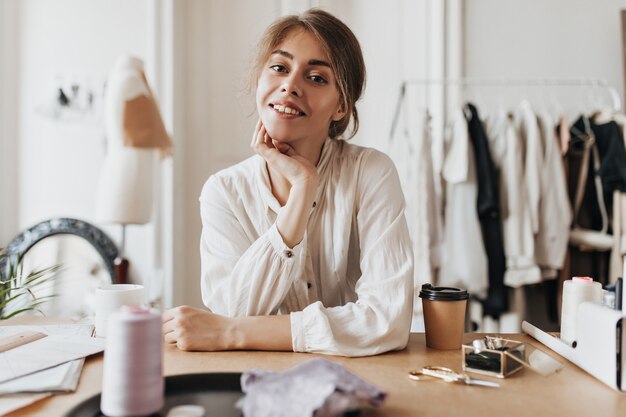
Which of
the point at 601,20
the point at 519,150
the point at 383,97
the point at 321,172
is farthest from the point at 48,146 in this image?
the point at 601,20

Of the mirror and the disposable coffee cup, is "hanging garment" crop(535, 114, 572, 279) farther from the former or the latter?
the mirror

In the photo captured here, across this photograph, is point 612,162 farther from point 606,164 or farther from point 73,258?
point 73,258

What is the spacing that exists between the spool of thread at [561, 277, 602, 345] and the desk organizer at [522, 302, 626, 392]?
0.03 m

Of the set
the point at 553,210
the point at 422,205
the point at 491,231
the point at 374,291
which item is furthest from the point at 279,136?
the point at 553,210

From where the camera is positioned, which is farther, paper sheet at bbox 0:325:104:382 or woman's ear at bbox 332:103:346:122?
woman's ear at bbox 332:103:346:122

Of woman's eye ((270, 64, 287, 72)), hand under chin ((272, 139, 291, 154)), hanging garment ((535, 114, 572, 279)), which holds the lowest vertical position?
hanging garment ((535, 114, 572, 279))

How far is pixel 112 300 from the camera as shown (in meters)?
1.08

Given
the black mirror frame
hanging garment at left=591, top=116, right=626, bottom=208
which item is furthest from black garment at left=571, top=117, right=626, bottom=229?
the black mirror frame

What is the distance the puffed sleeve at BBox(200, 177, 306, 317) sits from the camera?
1160 millimetres

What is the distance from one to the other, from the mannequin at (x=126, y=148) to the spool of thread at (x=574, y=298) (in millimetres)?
1789

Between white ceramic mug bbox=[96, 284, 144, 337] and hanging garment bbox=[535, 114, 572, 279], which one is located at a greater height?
hanging garment bbox=[535, 114, 572, 279]

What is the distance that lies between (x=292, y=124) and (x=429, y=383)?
657 mm

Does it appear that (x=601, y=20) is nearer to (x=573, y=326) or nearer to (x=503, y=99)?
(x=503, y=99)

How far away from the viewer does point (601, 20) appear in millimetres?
2930
